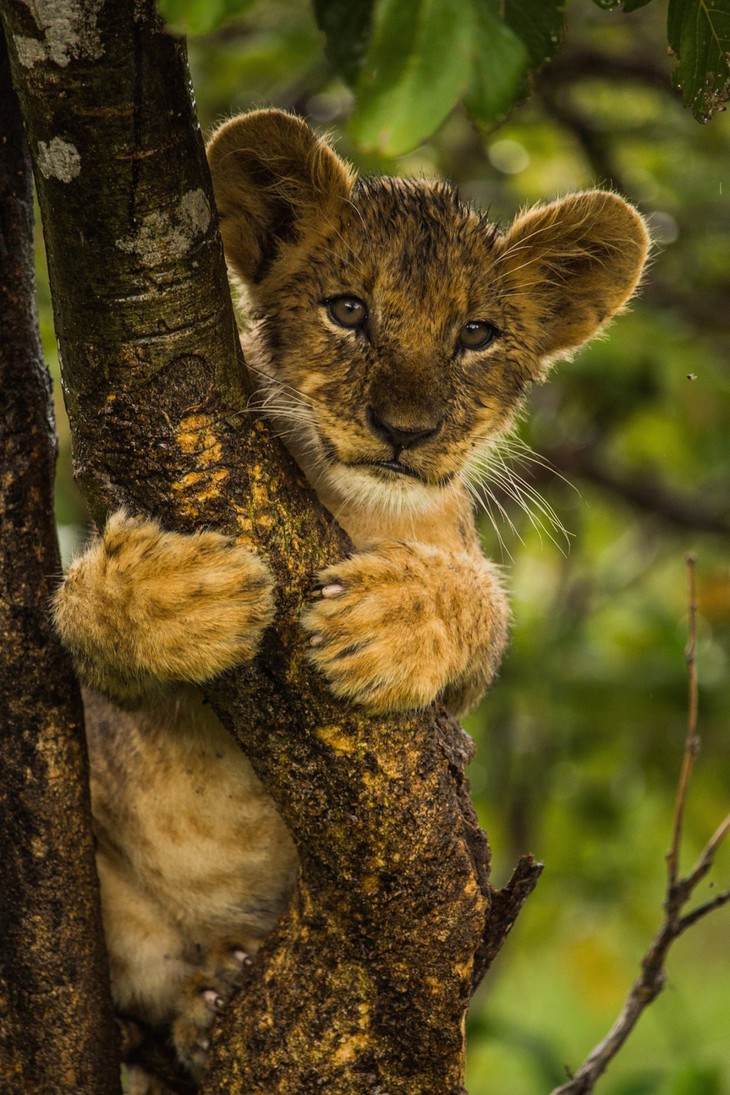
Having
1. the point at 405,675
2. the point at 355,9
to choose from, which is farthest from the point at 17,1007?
the point at 355,9

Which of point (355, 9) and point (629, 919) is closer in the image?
point (355, 9)

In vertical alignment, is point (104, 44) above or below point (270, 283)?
above

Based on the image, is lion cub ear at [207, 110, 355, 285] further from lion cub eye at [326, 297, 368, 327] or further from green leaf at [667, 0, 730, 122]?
green leaf at [667, 0, 730, 122]

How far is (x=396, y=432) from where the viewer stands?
3186mm

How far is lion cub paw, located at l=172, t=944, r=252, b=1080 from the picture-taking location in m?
3.33

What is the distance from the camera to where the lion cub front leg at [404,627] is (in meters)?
2.63

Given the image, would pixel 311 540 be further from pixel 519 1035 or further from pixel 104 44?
pixel 519 1035

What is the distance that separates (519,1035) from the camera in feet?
14.5

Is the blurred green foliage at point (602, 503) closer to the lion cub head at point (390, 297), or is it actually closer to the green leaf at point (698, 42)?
the lion cub head at point (390, 297)

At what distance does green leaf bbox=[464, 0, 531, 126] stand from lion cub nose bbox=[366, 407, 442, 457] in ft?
4.83

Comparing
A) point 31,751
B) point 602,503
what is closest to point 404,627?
point 31,751

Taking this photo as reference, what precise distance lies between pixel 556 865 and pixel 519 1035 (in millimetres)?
1588

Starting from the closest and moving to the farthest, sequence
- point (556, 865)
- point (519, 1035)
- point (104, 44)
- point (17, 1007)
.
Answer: point (104, 44) < point (17, 1007) < point (519, 1035) < point (556, 865)

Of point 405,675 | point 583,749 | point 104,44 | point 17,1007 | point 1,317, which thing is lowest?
point 583,749
